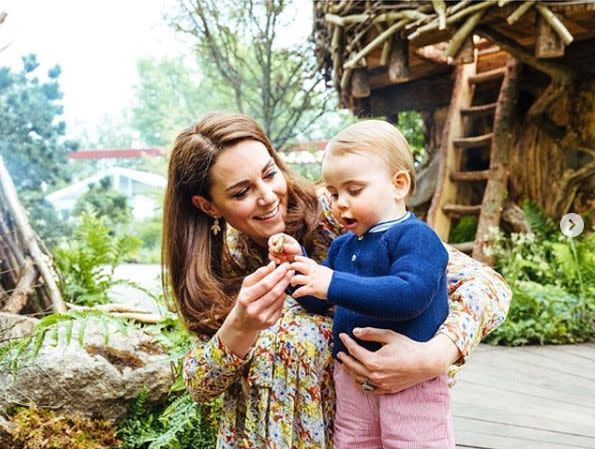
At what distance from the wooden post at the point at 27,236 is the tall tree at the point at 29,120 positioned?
4.95 metres

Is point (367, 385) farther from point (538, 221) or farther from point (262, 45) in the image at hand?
point (262, 45)

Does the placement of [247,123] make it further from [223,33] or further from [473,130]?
[223,33]

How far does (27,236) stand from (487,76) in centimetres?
457

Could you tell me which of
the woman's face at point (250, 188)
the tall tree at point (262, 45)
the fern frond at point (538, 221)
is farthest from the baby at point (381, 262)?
the tall tree at point (262, 45)

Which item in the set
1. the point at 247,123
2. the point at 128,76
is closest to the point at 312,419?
the point at 247,123

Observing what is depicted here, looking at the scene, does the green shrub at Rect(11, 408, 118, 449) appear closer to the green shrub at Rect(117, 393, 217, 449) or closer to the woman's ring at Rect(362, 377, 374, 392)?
the green shrub at Rect(117, 393, 217, 449)

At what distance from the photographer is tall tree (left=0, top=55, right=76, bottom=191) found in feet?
26.4

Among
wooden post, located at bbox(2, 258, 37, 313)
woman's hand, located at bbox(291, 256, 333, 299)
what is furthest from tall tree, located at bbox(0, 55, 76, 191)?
woman's hand, located at bbox(291, 256, 333, 299)

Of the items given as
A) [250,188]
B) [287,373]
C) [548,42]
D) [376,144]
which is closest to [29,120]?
[548,42]

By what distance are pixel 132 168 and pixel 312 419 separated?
53.5ft

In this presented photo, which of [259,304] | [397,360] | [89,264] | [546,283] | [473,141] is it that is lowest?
[546,283]

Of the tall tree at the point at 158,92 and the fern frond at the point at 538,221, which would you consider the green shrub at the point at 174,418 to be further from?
the tall tree at the point at 158,92

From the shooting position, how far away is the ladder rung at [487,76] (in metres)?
6.18

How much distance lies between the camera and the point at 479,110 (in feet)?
20.4
